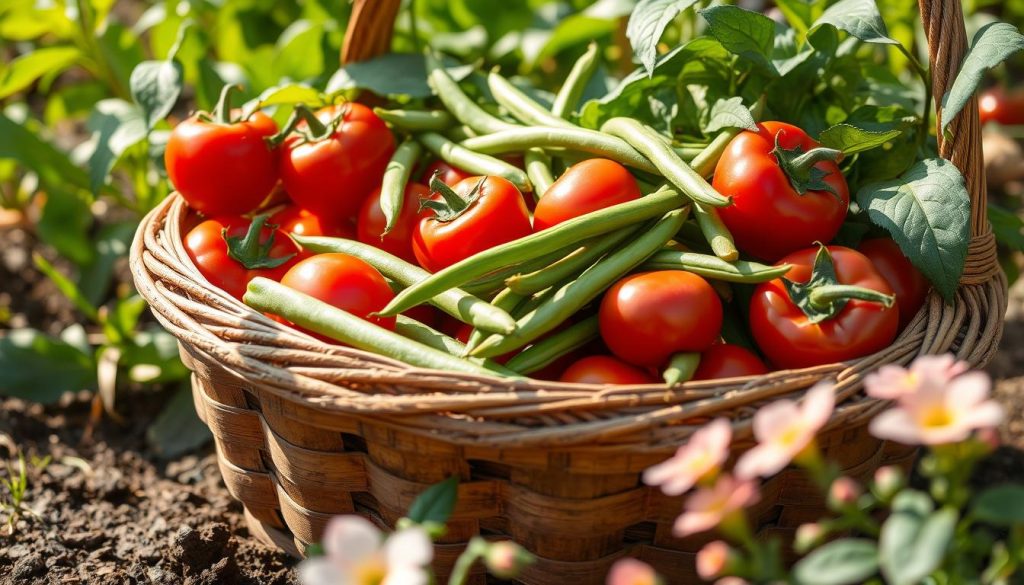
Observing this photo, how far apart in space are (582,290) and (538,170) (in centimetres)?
45

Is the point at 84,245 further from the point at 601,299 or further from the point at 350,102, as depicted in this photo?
the point at 601,299

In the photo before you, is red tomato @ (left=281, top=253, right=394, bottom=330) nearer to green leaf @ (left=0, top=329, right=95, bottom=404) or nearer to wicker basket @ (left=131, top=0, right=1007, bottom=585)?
wicker basket @ (left=131, top=0, right=1007, bottom=585)

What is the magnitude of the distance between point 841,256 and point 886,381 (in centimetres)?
56

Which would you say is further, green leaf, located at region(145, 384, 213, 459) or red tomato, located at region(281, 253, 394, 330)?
green leaf, located at region(145, 384, 213, 459)

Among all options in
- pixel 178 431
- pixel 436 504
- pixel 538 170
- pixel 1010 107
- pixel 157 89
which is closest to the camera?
pixel 436 504

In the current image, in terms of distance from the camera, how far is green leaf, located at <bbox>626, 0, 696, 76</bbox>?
1.91 metres

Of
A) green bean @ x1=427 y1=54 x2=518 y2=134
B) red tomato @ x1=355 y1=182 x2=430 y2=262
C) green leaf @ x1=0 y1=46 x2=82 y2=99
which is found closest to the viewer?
red tomato @ x1=355 y1=182 x2=430 y2=262

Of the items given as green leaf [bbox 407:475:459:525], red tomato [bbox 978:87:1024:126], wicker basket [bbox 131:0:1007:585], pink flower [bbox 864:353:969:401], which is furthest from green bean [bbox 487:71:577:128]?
red tomato [bbox 978:87:1024:126]

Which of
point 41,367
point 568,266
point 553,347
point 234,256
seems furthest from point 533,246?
point 41,367

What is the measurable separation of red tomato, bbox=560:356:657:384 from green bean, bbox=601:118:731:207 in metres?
0.33

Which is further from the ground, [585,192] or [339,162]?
[585,192]

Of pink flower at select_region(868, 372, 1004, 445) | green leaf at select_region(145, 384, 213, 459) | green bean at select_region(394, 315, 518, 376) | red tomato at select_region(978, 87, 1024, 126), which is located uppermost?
pink flower at select_region(868, 372, 1004, 445)

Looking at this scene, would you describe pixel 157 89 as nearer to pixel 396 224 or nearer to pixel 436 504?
pixel 396 224

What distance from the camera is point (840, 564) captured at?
109cm
